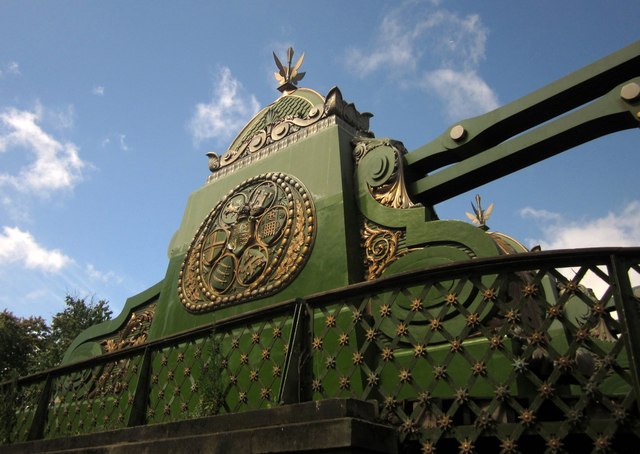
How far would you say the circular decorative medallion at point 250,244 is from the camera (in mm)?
7043

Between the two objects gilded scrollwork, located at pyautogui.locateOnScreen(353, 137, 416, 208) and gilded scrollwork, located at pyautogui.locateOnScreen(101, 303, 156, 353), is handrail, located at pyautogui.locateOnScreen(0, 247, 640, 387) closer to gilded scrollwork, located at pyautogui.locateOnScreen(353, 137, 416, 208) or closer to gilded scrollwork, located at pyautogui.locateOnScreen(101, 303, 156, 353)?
gilded scrollwork, located at pyautogui.locateOnScreen(353, 137, 416, 208)

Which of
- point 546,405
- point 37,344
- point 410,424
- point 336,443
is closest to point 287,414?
point 336,443

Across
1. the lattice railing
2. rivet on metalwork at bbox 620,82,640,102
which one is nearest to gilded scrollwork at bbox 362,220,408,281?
the lattice railing

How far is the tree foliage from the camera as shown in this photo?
2245cm

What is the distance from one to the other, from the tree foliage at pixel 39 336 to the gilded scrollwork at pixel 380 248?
19191 mm

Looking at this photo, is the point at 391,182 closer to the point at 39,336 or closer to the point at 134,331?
the point at 134,331

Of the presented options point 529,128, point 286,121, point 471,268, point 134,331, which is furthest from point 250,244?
point 471,268

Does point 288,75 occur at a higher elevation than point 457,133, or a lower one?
higher

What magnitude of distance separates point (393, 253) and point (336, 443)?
11.3 ft

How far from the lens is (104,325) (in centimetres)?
958

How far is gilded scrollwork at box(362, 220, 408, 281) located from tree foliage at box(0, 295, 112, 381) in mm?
19191

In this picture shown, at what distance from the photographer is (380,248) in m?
6.48

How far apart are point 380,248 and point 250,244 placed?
6.54ft

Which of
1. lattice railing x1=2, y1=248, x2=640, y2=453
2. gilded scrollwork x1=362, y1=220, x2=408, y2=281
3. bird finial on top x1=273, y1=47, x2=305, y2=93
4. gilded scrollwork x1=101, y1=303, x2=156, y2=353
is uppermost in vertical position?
bird finial on top x1=273, y1=47, x2=305, y2=93
